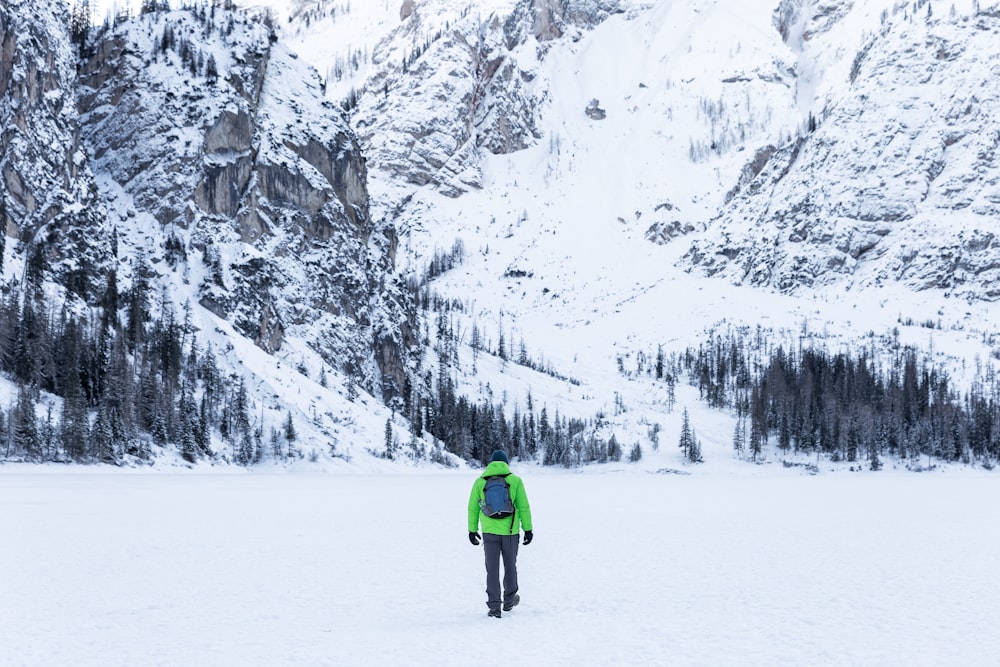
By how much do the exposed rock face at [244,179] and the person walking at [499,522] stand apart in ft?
379

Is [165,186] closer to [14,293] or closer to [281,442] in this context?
[14,293]

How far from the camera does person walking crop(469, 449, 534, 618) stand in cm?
1675

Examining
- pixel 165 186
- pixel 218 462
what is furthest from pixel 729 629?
pixel 165 186

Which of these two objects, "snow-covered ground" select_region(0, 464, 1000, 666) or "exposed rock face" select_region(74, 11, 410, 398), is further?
"exposed rock face" select_region(74, 11, 410, 398)

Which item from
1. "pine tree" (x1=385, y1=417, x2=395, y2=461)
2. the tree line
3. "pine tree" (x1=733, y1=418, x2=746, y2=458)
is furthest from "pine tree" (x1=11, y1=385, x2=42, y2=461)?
"pine tree" (x1=733, y1=418, x2=746, y2=458)

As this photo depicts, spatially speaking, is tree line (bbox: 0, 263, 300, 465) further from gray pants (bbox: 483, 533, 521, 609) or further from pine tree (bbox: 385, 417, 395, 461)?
gray pants (bbox: 483, 533, 521, 609)

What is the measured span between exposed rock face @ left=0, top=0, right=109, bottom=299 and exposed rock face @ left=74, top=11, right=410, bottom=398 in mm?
13570

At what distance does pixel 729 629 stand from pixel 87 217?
120 meters

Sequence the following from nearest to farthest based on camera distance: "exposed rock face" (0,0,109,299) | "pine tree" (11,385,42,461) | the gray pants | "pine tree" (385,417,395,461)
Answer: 1. the gray pants
2. "pine tree" (11,385,42,461)
3. "exposed rock face" (0,0,109,299)
4. "pine tree" (385,417,395,461)

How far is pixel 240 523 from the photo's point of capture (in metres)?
35.8

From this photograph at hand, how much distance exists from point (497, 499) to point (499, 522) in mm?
482

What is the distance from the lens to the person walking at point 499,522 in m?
16.8

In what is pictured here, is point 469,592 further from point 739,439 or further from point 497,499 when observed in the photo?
point 739,439

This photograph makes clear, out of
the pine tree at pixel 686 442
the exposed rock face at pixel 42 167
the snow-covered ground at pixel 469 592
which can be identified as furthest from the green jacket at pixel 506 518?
the pine tree at pixel 686 442
